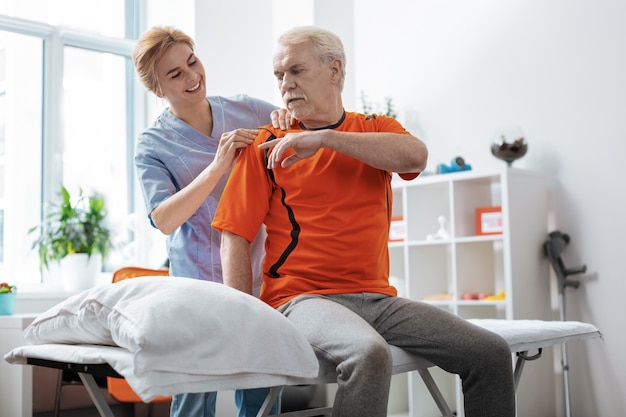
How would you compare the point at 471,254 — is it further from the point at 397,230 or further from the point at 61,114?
the point at 61,114

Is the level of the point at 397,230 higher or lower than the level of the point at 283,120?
lower

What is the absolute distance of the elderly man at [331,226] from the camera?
1.59 meters

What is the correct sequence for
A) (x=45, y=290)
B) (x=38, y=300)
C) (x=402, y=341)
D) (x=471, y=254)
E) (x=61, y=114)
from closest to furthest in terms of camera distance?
(x=402, y=341)
(x=471, y=254)
(x=38, y=300)
(x=45, y=290)
(x=61, y=114)

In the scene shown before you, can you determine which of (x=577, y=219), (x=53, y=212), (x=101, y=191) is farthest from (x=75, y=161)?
(x=577, y=219)

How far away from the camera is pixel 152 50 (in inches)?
76.2

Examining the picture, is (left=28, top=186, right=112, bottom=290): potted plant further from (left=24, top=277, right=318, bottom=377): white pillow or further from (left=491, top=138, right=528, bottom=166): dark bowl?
(left=24, top=277, right=318, bottom=377): white pillow

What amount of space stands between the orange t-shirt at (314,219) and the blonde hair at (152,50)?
0.35 m

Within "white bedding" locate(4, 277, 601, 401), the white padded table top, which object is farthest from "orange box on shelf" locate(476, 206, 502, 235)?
"white bedding" locate(4, 277, 601, 401)

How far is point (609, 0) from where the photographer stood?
12.1 feet

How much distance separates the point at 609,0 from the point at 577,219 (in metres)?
1.06

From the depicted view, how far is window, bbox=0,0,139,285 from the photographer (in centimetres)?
452

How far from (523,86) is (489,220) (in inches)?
29.2

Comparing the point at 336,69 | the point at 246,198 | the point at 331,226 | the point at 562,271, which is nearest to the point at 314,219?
the point at 331,226

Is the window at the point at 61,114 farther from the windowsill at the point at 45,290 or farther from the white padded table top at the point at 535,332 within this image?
Result: the white padded table top at the point at 535,332
